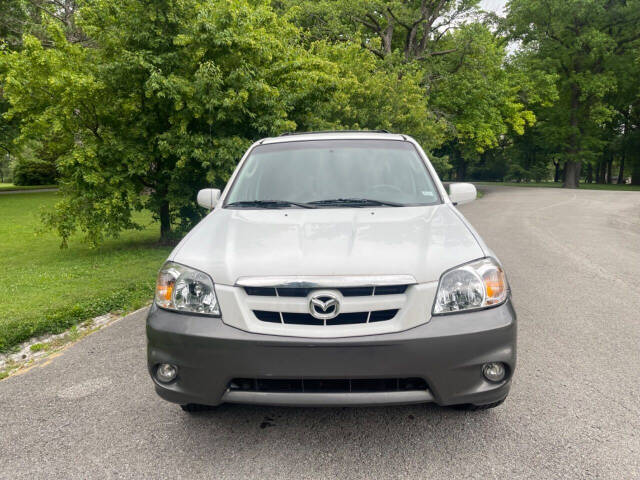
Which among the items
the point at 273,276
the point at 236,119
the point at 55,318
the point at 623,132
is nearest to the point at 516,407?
the point at 273,276

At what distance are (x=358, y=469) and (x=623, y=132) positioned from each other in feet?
178

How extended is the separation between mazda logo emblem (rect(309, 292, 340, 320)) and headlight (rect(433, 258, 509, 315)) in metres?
0.51

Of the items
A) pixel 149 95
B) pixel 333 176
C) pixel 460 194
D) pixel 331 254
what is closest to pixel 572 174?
pixel 149 95

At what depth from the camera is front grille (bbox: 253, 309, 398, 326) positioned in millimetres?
2324

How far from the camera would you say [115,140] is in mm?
8719

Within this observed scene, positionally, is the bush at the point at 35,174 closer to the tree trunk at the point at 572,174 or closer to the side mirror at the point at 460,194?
the tree trunk at the point at 572,174

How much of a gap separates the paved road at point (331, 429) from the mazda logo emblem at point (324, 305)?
81 cm

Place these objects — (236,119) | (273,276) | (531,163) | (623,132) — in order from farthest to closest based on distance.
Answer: (531,163) → (623,132) → (236,119) → (273,276)

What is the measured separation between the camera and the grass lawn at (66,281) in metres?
5.00

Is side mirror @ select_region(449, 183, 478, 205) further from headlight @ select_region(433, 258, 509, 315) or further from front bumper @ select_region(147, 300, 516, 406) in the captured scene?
front bumper @ select_region(147, 300, 516, 406)

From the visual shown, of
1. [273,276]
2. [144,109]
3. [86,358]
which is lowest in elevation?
[86,358]

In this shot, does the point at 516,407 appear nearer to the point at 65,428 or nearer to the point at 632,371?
the point at 632,371

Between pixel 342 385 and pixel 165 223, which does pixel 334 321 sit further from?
pixel 165 223

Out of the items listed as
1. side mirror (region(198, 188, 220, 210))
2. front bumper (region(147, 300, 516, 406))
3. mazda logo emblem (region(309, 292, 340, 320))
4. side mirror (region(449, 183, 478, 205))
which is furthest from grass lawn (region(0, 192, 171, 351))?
side mirror (region(449, 183, 478, 205))
